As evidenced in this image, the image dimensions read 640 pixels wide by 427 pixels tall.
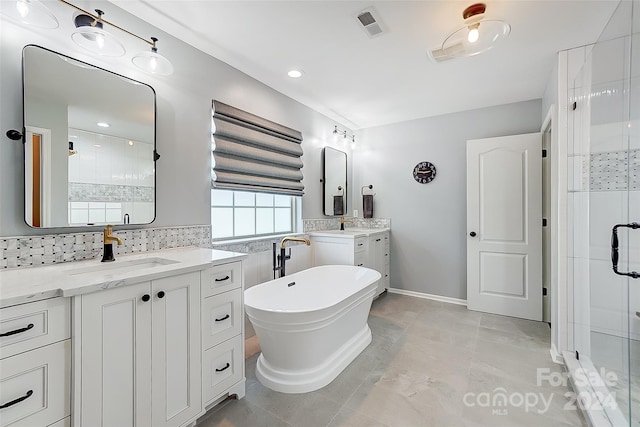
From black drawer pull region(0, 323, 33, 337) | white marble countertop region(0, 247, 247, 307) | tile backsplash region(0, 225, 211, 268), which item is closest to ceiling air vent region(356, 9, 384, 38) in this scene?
white marble countertop region(0, 247, 247, 307)

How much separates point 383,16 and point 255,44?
99 centimetres

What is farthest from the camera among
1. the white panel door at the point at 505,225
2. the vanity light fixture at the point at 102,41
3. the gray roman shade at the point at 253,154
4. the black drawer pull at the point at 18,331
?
the white panel door at the point at 505,225

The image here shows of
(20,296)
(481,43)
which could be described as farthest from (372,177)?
(20,296)

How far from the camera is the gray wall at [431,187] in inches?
136

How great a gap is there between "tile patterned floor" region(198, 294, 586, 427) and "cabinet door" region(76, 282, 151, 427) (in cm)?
51

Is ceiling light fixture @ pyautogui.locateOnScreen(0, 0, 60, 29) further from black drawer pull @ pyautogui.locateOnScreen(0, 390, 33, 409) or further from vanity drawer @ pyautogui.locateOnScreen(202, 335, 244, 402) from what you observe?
vanity drawer @ pyautogui.locateOnScreen(202, 335, 244, 402)

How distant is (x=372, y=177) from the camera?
4238 mm

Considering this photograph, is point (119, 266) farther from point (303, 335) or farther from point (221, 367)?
point (303, 335)

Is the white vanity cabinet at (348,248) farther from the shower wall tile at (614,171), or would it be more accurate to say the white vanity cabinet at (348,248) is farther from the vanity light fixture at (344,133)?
the shower wall tile at (614,171)

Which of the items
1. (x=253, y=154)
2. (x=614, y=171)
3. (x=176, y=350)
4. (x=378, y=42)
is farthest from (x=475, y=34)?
(x=176, y=350)

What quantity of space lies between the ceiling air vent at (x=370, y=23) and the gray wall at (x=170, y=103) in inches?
47.5

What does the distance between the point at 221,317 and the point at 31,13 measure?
1.76 meters

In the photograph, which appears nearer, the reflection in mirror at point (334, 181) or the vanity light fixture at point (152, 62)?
the vanity light fixture at point (152, 62)

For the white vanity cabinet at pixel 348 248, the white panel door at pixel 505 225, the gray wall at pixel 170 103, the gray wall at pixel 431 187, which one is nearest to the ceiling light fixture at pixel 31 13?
the gray wall at pixel 170 103
